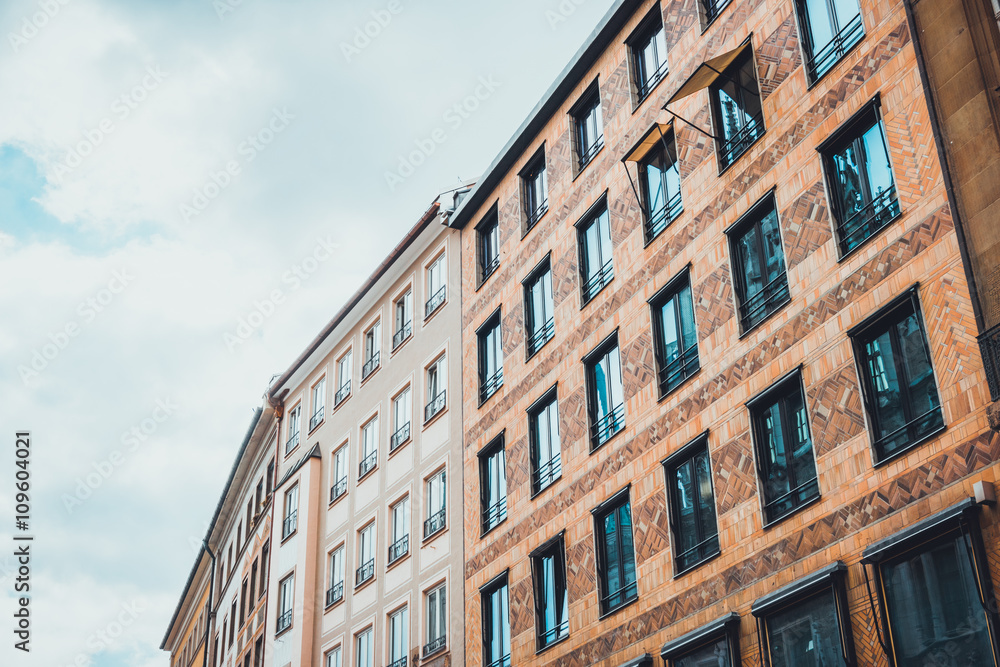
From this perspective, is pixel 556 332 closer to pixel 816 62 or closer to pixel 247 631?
pixel 816 62

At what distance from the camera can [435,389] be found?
34.2 meters

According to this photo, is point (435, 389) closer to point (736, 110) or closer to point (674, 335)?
point (674, 335)

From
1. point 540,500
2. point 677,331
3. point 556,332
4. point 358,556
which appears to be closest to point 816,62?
point 677,331

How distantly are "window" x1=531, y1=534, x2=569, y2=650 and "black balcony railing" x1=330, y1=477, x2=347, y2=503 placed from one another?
1395 cm

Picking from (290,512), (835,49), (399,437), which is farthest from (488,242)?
(290,512)

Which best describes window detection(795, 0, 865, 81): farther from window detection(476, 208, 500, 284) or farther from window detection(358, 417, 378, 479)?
window detection(358, 417, 378, 479)

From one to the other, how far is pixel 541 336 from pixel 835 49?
1058 centimetres

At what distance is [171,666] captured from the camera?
251 ft

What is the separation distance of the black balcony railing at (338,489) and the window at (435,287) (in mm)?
6903

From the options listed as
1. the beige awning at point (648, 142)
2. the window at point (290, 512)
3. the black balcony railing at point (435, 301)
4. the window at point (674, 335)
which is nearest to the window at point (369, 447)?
the black balcony railing at point (435, 301)

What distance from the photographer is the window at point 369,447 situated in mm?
36875

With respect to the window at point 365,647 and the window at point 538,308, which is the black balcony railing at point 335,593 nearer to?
the window at point 365,647

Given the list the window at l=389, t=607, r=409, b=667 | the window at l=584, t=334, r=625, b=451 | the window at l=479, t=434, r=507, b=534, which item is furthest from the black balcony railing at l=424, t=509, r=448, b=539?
the window at l=584, t=334, r=625, b=451

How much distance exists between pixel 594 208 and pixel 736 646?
37.6ft
